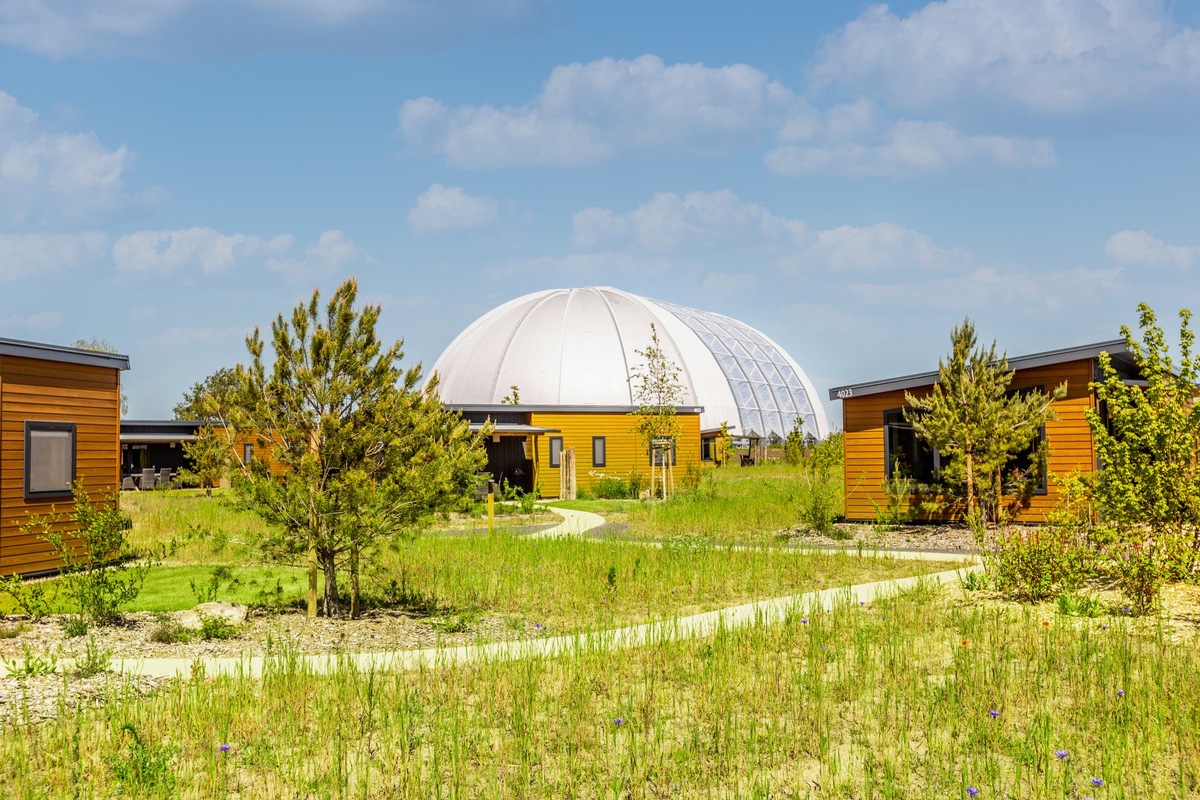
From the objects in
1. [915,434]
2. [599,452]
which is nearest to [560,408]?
[599,452]

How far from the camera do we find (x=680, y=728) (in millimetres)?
6227

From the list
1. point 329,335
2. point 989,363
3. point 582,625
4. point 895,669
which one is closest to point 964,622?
point 895,669

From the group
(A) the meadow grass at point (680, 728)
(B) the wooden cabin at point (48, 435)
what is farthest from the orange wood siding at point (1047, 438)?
(B) the wooden cabin at point (48, 435)

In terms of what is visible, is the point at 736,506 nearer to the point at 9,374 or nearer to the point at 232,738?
the point at 9,374

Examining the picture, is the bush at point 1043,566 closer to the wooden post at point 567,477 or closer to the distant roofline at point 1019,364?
the distant roofline at point 1019,364

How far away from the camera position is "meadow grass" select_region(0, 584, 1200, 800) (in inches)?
208

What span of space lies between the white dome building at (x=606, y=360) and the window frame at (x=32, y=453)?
39660mm

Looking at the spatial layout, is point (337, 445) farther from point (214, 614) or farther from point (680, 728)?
point (680, 728)

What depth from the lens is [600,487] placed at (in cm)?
3375

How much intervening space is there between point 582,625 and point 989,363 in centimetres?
1212

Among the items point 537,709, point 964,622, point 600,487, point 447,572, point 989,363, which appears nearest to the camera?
point 537,709

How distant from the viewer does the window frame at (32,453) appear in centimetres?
1466

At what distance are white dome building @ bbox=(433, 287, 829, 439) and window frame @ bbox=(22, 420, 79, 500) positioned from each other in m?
39.7

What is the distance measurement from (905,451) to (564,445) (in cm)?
1735
